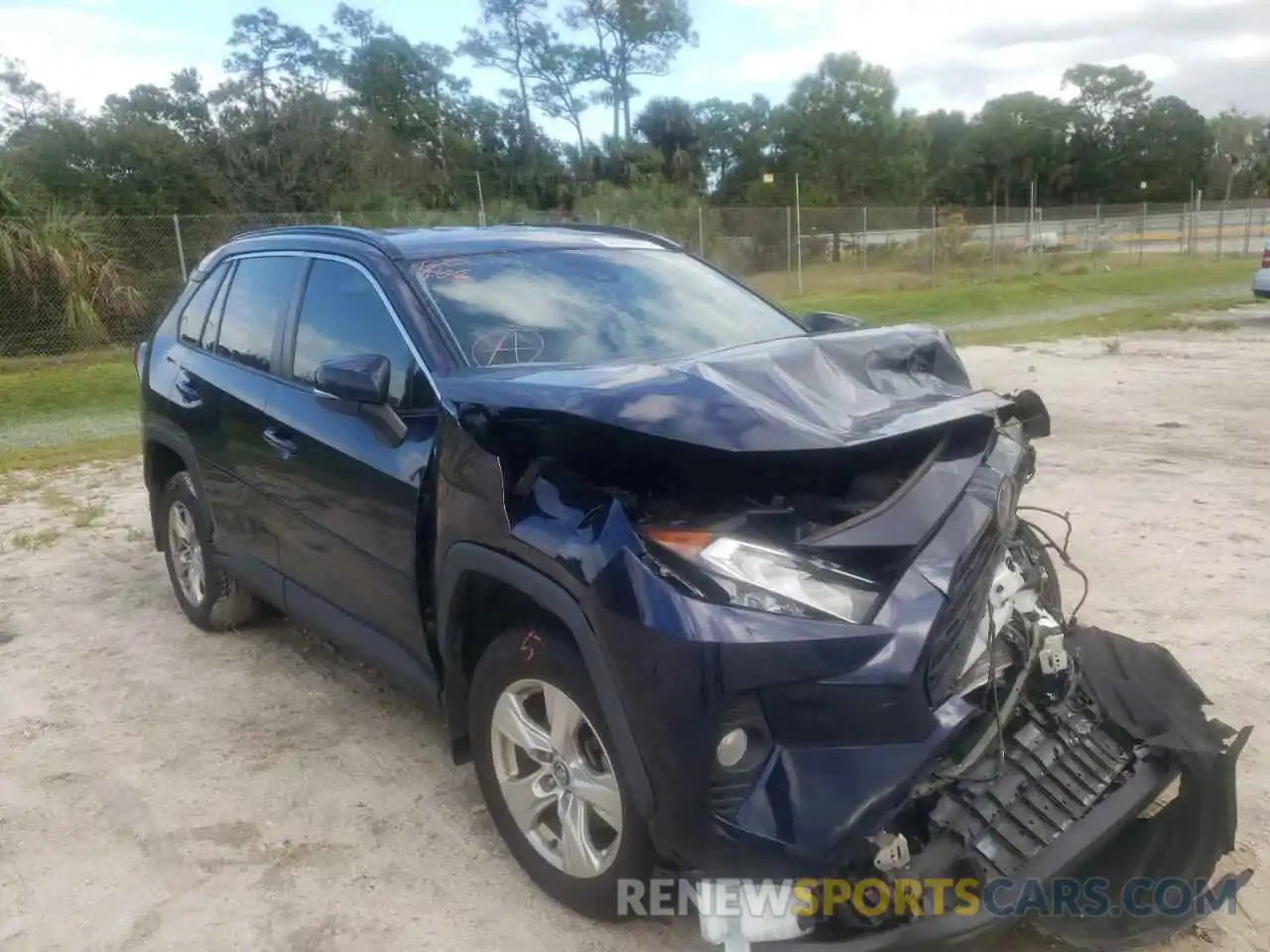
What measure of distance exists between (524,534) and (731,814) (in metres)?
0.87

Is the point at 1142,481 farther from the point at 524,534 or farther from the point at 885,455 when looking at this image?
the point at 524,534

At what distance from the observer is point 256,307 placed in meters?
4.63

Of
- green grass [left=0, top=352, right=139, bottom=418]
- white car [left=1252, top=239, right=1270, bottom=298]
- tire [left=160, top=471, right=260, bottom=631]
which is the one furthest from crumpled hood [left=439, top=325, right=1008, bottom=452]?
white car [left=1252, top=239, right=1270, bottom=298]

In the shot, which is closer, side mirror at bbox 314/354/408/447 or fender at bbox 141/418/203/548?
side mirror at bbox 314/354/408/447

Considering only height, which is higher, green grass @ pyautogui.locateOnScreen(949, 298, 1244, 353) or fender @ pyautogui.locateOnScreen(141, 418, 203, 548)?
fender @ pyautogui.locateOnScreen(141, 418, 203, 548)

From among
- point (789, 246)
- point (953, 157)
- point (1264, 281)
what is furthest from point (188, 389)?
point (953, 157)

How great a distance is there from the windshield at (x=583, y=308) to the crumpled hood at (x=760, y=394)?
0.34 metres

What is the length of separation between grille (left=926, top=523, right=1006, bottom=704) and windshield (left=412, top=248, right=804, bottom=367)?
4.30 ft

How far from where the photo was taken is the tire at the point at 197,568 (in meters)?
5.04

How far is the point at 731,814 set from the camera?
2.42m

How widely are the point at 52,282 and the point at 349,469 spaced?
48.4 ft

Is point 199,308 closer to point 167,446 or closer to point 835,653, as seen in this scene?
point 167,446

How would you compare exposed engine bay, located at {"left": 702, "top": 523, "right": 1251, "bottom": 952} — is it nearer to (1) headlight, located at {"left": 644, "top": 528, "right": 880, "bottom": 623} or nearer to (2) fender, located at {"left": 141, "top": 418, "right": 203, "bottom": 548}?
(1) headlight, located at {"left": 644, "top": 528, "right": 880, "bottom": 623}

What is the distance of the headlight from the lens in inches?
96.6
